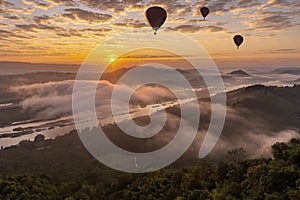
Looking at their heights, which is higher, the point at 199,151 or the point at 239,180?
the point at 239,180

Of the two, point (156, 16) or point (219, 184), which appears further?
point (156, 16)

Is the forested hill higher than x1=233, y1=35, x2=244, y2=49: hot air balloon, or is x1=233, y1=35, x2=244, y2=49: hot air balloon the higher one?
x1=233, y1=35, x2=244, y2=49: hot air balloon

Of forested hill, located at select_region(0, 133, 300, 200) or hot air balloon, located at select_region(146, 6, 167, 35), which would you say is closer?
forested hill, located at select_region(0, 133, 300, 200)

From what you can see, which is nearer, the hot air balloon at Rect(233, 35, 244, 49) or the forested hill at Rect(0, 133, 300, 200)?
the forested hill at Rect(0, 133, 300, 200)

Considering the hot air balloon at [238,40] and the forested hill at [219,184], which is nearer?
the forested hill at [219,184]

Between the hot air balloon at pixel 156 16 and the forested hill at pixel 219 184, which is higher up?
the hot air balloon at pixel 156 16

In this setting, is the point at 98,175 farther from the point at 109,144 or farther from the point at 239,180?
the point at 109,144

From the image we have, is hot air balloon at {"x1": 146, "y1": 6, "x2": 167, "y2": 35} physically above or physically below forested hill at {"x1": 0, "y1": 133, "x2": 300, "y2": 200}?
above

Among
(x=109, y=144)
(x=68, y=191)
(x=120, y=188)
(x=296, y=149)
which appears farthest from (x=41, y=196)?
(x=109, y=144)
